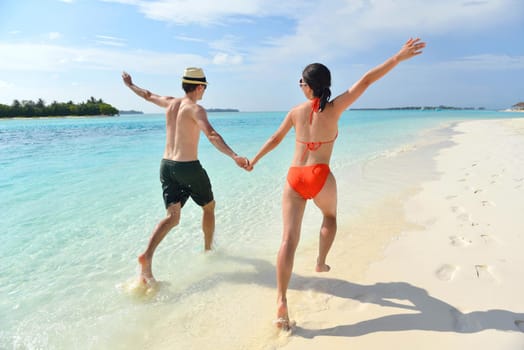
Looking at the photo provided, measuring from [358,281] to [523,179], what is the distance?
197 inches

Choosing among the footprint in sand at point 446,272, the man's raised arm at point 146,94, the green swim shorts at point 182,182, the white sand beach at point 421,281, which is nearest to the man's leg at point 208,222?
the green swim shorts at point 182,182

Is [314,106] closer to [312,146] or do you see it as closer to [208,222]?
[312,146]

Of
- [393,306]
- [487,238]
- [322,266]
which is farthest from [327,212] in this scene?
[487,238]

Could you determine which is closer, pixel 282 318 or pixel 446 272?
pixel 282 318

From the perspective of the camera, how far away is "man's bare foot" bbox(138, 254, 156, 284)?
3343 mm

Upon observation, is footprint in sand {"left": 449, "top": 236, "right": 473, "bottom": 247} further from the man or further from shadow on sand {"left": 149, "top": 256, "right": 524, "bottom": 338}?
the man

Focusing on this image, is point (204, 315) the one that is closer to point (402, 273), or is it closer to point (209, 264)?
point (209, 264)

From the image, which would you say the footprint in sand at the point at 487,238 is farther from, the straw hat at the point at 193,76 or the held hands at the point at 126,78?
the held hands at the point at 126,78

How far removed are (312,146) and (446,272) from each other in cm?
181

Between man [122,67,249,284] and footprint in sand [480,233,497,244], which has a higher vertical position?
man [122,67,249,284]

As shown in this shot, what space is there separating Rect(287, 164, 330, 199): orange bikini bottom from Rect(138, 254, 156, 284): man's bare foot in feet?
5.50

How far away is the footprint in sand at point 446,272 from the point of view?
10.2ft

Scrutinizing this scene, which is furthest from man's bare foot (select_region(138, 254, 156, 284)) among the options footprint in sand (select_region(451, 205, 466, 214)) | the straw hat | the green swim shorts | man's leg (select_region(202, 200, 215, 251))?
footprint in sand (select_region(451, 205, 466, 214))

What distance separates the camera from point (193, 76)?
3525 millimetres
